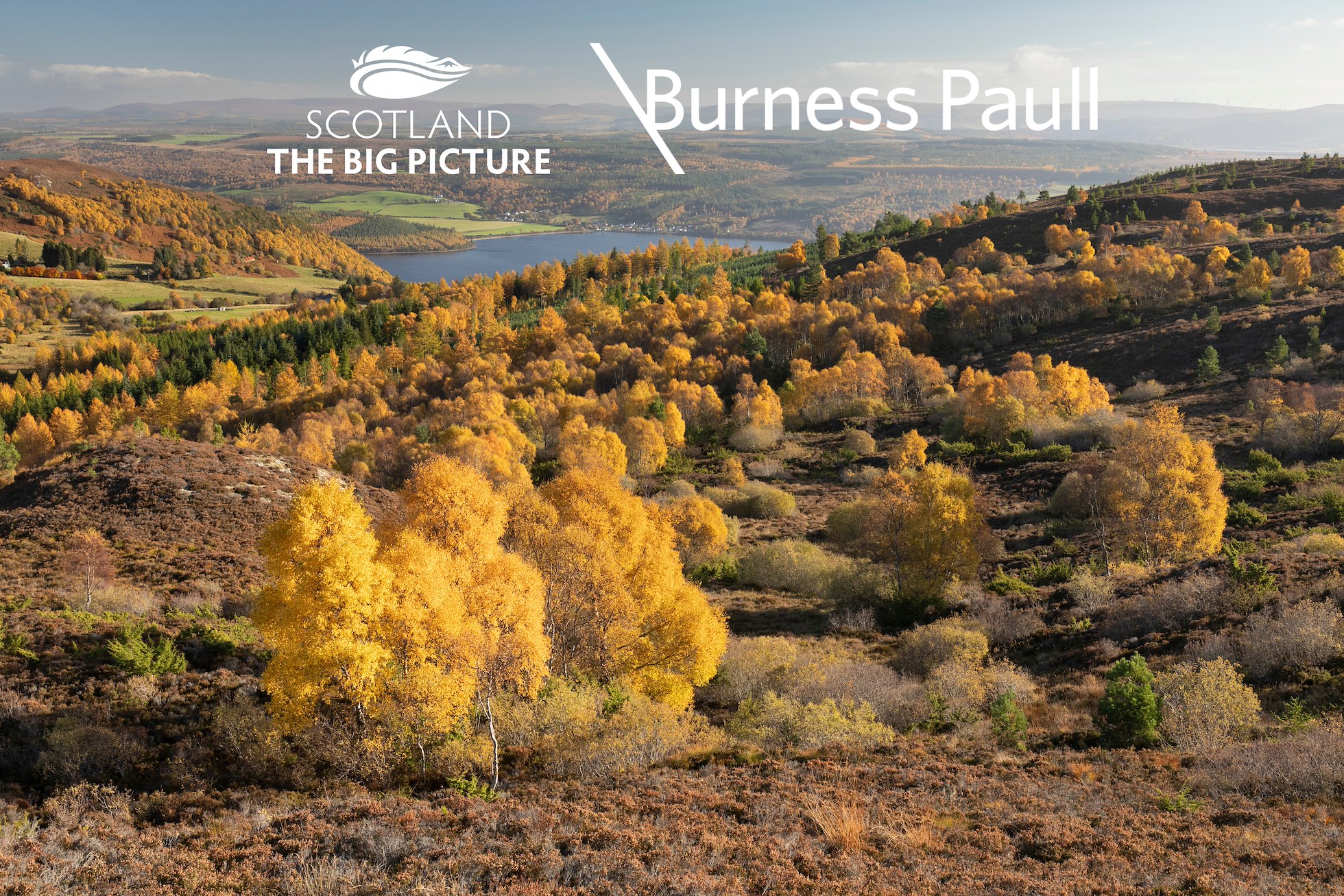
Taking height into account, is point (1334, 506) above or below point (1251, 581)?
below

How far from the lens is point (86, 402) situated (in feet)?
454

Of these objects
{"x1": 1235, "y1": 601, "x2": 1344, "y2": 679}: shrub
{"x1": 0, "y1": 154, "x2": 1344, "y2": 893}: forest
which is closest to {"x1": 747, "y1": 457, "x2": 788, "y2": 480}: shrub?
{"x1": 0, "y1": 154, "x2": 1344, "y2": 893}: forest

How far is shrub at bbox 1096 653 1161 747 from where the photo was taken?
22.1m

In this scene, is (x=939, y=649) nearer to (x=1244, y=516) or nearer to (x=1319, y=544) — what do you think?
(x=1319, y=544)

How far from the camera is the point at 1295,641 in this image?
2530cm

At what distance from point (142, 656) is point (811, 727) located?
21.7m

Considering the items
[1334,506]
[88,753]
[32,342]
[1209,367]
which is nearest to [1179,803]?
[88,753]

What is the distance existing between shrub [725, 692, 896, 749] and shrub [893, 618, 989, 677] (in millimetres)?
8778

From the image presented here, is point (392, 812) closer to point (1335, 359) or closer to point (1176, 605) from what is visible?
point (1176, 605)

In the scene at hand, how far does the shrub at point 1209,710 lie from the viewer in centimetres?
2156

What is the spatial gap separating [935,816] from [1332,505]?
48.6 metres

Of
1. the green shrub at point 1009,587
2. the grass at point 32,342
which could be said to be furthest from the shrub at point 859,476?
the grass at point 32,342

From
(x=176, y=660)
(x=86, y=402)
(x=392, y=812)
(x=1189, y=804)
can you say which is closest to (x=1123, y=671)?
(x=1189, y=804)

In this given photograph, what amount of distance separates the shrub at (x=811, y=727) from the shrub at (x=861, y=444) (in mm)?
63892
